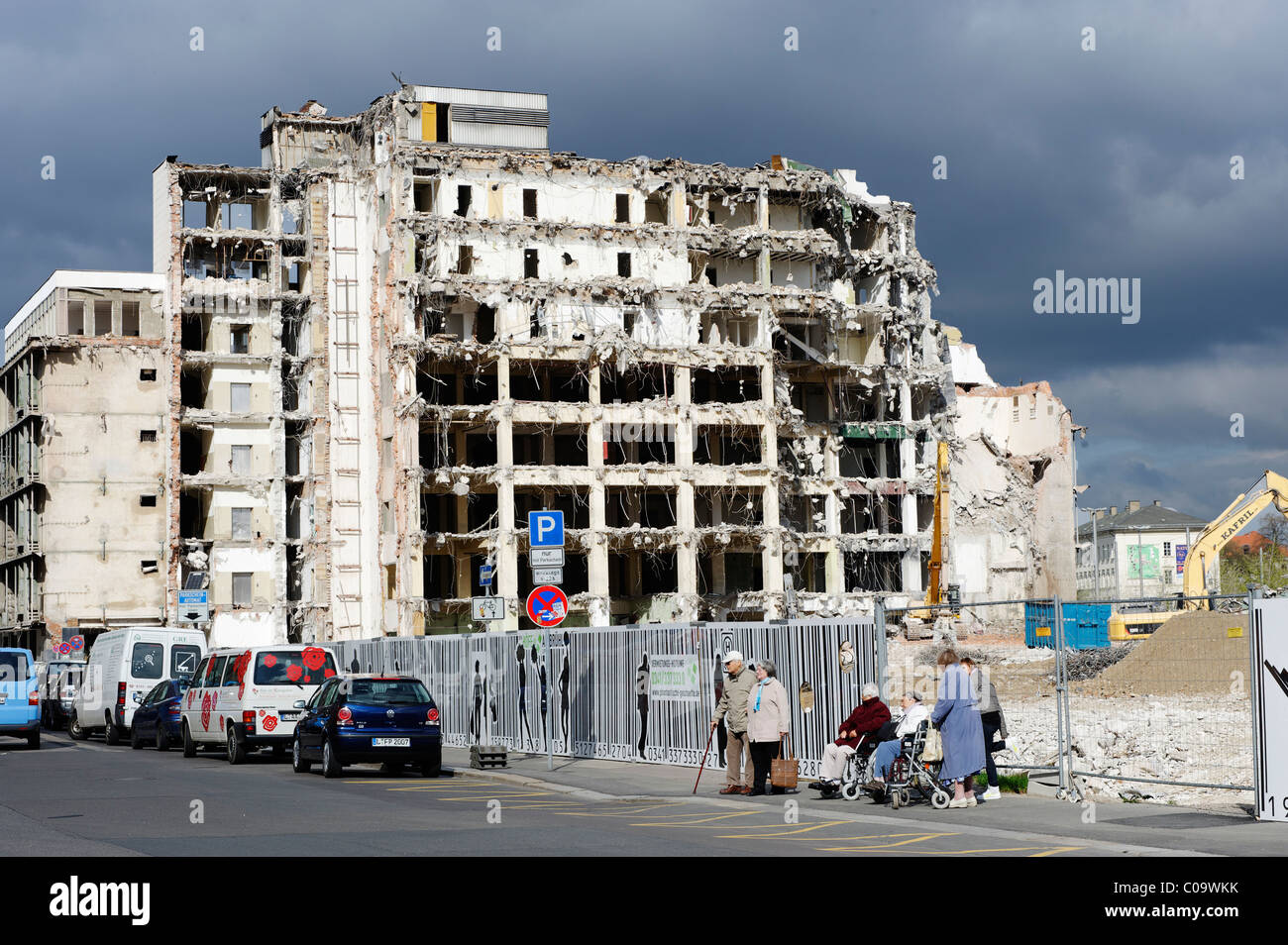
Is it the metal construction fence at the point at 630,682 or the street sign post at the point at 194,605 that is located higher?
the street sign post at the point at 194,605

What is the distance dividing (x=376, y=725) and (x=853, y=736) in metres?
8.25

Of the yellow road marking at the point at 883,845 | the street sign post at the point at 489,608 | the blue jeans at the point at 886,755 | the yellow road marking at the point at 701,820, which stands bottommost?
the yellow road marking at the point at 701,820

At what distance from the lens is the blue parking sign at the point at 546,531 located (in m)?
26.6

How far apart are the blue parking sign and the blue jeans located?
8232 mm

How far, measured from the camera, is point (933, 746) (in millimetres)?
19234

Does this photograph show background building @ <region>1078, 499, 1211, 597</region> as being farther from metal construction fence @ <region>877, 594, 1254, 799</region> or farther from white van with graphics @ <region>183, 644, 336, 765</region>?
white van with graphics @ <region>183, 644, 336, 765</region>

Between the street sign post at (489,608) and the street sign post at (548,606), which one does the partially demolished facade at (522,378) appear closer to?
the street sign post at (489,608)

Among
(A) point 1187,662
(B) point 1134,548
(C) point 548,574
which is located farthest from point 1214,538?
(B) point 1134,548

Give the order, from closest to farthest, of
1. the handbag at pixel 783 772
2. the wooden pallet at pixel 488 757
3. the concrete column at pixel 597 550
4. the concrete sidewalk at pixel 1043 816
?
the concrete sidewalk at pixel 1043 816 → the handbag at pixel 783 772 → the wooden pallet at pixel 488 757 → the concrete column at pixel 597 550

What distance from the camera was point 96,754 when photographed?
109 feet

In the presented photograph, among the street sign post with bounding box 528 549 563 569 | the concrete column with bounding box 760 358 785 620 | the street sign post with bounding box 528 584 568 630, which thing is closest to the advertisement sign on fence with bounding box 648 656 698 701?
the street sign post with bounding box 528 584 568 630

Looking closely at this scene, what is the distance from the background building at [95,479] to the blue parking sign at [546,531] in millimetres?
53356

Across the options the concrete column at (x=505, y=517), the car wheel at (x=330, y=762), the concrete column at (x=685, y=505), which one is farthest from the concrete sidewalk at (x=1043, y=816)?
the concrete column at (x=685, y=505)
